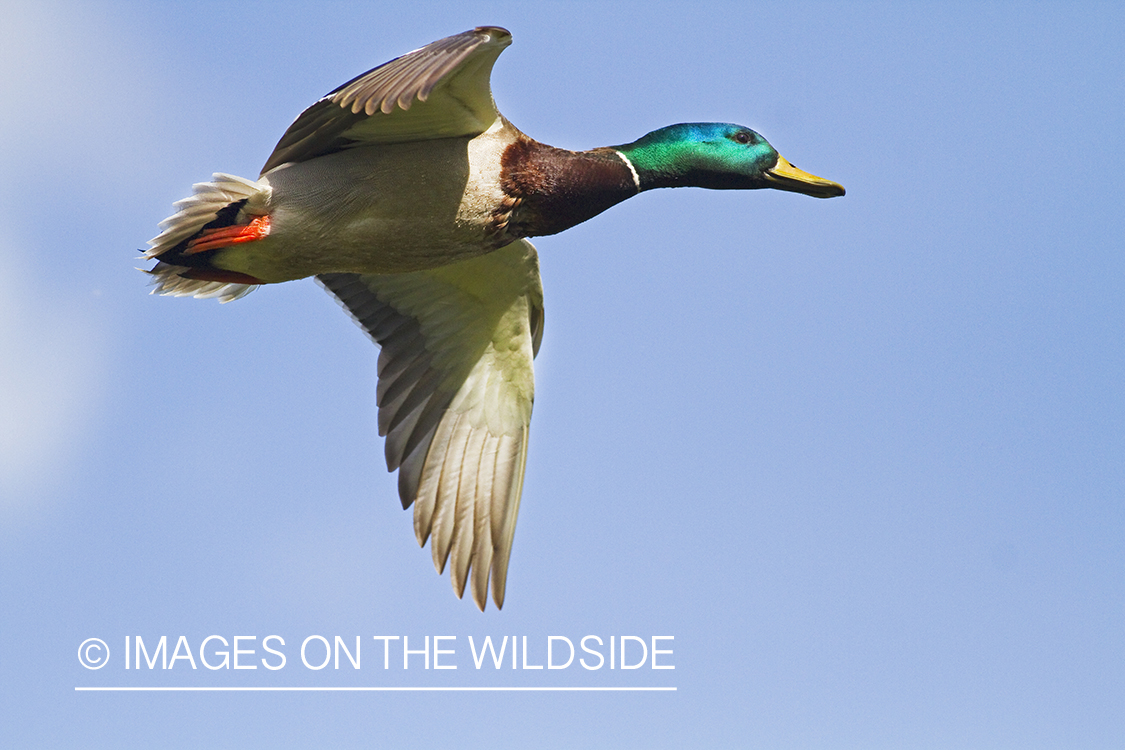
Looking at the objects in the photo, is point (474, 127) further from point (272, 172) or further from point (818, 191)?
point (818, 191)

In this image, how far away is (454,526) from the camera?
7691 mm

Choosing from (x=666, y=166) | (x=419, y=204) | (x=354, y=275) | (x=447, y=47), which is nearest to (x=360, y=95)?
(x=447, y=47)

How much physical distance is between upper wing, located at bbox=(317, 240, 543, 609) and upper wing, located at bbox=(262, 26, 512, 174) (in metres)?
1.30

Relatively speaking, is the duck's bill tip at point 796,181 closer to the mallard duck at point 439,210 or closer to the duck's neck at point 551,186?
the mallard duck at point 439,210

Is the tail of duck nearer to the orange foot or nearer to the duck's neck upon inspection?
the orange foot

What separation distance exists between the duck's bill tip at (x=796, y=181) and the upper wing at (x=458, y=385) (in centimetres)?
137

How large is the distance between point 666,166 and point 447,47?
178 centimetres

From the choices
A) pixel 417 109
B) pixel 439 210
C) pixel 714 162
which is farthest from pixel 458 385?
pixel 417 109

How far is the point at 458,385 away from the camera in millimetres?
8164

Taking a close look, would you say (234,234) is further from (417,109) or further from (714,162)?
(714,162)

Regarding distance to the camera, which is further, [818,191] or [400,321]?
[400,321]

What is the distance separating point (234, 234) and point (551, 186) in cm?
149

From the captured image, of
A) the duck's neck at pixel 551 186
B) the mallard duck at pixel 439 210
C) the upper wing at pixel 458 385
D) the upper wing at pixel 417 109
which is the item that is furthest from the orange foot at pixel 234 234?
the upper wing at pixel 458 385

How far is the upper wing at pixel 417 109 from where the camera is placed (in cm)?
552
